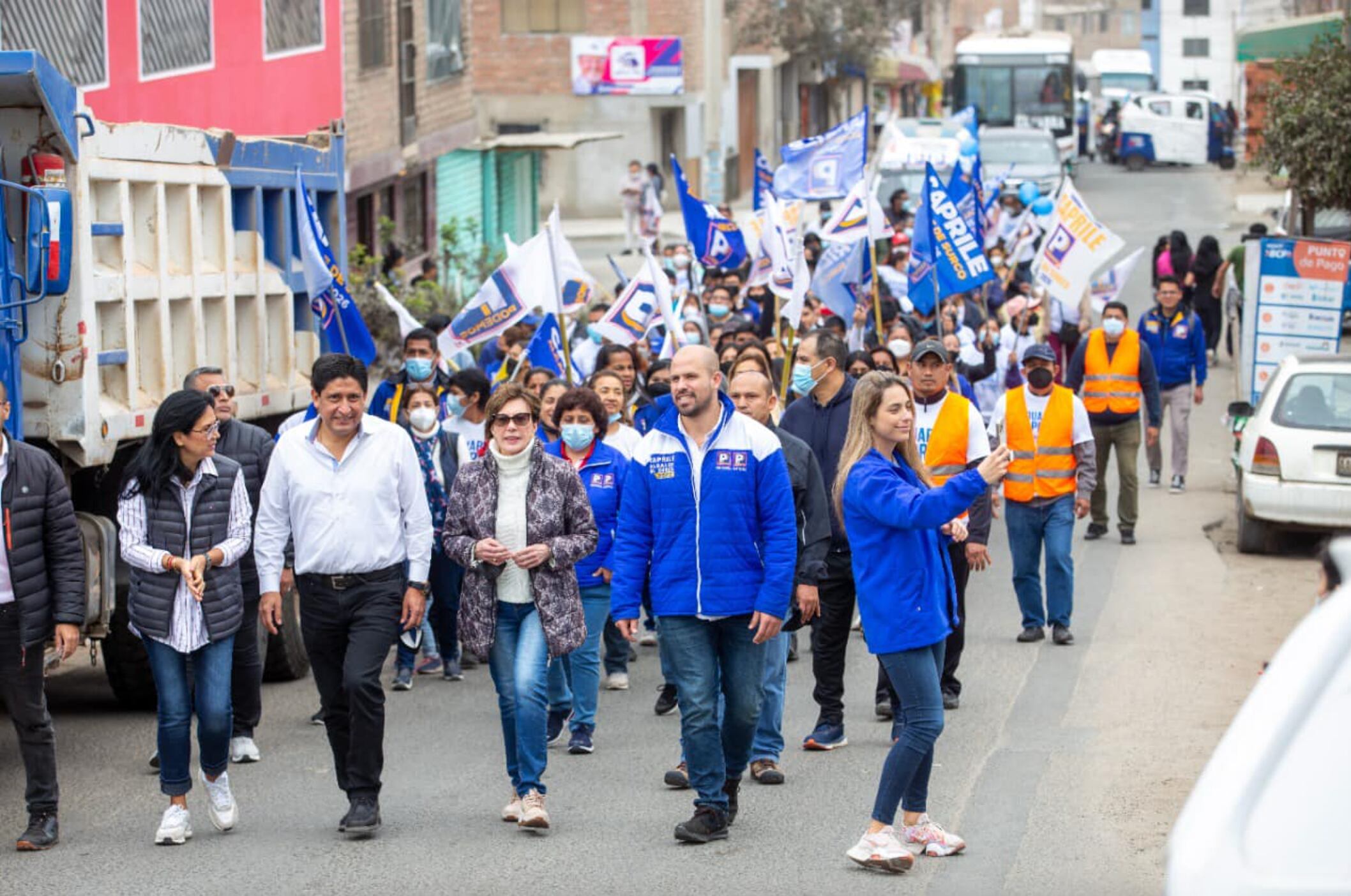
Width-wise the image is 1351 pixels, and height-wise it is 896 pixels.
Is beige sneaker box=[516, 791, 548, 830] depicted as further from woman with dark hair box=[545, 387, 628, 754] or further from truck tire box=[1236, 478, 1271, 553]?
truck tire box=[1236, 478, 1271, 553]

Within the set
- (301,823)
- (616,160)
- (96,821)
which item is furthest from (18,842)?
(616,160)

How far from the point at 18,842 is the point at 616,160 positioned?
1502 inches

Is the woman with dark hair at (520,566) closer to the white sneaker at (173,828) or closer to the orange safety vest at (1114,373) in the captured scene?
the white sneaker at (173,828)

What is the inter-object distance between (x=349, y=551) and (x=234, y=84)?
1465 centimetres

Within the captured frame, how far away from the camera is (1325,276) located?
59.0 feet

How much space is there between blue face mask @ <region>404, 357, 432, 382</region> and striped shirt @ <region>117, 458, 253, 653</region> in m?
3.62

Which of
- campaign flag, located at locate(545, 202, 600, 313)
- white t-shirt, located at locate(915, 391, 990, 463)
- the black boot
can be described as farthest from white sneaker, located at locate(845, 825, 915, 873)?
campaign flag, located at locate(545, 202, 600, 313)

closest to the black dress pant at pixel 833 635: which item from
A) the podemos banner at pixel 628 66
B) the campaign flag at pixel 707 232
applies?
the campaign flag at pixel 707 232

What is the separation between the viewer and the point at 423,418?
10672mm

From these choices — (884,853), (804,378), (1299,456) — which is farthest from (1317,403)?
(884,853)

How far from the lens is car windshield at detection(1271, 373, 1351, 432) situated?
1431 centimetres

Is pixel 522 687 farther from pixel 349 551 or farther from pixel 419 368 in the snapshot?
pixel 419 368

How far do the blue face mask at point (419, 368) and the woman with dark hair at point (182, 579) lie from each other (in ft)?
11.7

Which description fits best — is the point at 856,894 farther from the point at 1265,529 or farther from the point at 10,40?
A: the point at 10,40
